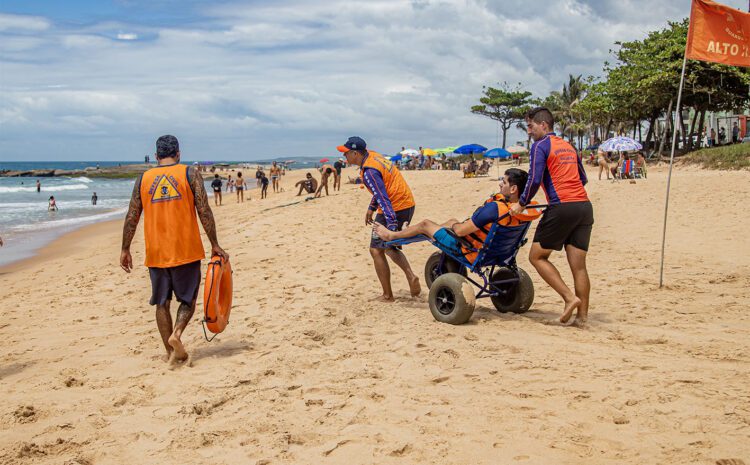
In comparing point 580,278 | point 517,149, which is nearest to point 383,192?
point 580,278

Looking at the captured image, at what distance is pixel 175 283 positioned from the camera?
4.80m

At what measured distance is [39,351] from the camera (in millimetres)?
5750

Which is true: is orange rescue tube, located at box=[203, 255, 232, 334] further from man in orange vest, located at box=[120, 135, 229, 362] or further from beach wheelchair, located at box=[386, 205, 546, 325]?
beach wheelchair, located at box=[386, 205, 546, 325]

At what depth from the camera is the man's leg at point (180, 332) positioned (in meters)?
4.73

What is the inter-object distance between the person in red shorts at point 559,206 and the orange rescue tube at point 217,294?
93.4 inches

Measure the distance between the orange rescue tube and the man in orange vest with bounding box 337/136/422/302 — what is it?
1747 mm

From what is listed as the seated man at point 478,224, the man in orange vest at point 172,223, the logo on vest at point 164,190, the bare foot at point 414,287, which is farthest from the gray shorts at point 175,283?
the bare foot at point 414,287

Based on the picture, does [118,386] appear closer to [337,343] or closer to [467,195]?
[337,343]

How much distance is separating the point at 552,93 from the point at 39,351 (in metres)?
70.9

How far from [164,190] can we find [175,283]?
703 millimetres

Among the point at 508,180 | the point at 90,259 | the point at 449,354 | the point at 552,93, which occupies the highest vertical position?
the point at 552,93

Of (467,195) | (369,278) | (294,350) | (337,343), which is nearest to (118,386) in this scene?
(294,350)

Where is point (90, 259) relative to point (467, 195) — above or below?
below

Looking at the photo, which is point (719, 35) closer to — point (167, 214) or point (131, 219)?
point (167, 214)
